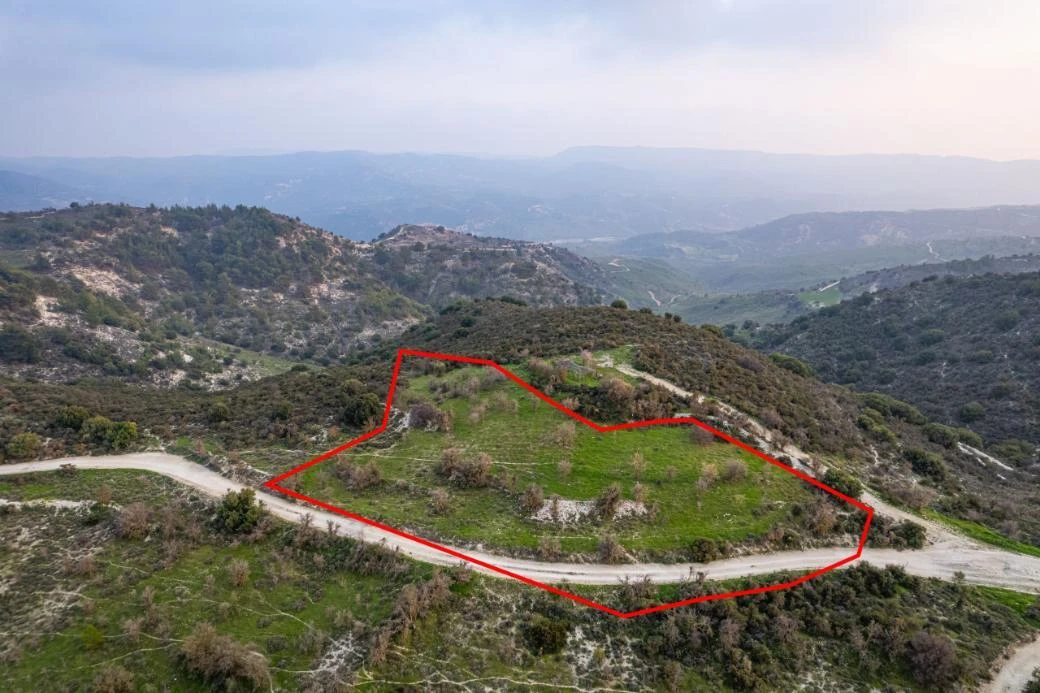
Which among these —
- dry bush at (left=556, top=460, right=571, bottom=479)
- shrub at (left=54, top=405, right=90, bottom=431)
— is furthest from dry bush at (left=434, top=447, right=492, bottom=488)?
shrub at (left=54, top=405, right=90, bottom=431)

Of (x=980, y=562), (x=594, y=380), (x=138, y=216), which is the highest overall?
(x=138, y=216)

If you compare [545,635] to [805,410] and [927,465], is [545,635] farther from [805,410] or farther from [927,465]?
[927,465]

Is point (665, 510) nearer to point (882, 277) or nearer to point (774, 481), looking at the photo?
point (774, 481)

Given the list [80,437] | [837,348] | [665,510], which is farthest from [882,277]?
[80,437]

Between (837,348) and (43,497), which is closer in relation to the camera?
(43,497)

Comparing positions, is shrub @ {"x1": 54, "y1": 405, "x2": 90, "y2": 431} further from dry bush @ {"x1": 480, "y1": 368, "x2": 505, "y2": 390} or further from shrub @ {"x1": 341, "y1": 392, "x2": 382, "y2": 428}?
dry bush @ {"x1": 480, "y1": 368, "x2": 505, "y2": 390}

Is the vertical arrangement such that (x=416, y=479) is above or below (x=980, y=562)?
above

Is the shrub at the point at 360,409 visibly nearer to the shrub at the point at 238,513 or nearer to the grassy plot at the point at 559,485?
the grassy plot at the point at 559,485
